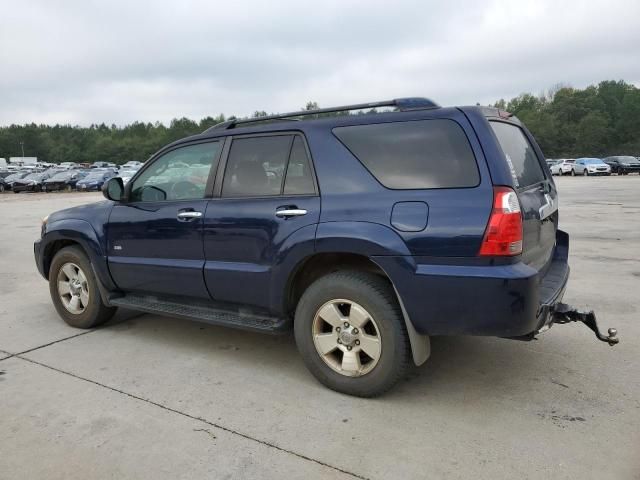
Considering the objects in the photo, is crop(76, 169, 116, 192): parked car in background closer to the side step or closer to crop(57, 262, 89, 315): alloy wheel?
crop(57, 262, 89, 315): alloy wheel

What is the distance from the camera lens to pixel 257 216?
373 cm

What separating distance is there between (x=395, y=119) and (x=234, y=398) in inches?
82.6

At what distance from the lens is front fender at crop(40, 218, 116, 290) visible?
467cm

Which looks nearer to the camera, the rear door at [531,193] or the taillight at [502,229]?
the taillight at [502,229]

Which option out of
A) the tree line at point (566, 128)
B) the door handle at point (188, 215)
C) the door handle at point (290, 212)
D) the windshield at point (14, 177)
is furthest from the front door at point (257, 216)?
the tree line at point (566, 128)

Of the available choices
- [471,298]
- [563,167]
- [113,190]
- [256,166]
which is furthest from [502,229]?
[563,167]

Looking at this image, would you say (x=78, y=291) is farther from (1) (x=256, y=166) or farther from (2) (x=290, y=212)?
(2) (x=290, y=212)

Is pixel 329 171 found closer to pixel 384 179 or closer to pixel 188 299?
pixel 384 179

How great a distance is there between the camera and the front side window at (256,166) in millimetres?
3814

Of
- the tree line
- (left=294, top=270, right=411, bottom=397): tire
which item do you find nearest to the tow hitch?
(left=294, top=270, right=411, bottom=397): tire

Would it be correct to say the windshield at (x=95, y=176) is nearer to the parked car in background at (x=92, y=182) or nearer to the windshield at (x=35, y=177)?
the parked car in background at (x=92, y=182)

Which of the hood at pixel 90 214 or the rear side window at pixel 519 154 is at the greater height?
the rear side window at pixel 519 154

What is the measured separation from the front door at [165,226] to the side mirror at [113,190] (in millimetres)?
71

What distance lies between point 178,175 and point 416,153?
6.88ft
